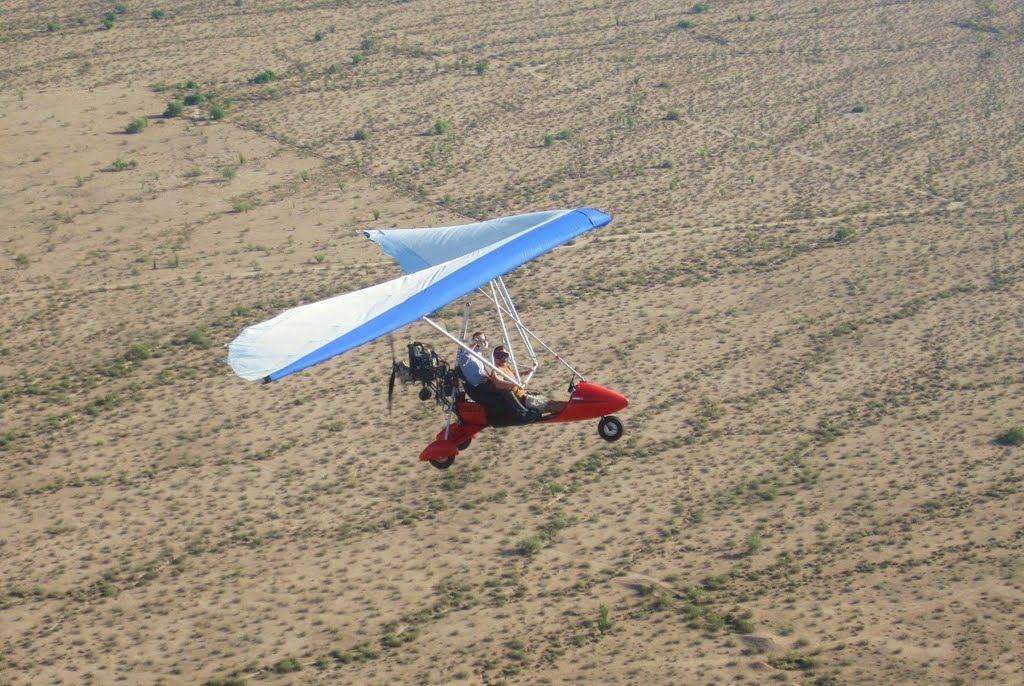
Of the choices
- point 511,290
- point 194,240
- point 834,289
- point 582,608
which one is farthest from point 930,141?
point 582,608

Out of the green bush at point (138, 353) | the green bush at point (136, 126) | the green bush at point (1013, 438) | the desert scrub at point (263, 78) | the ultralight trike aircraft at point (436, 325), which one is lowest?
the green bush at point (1013, 438)

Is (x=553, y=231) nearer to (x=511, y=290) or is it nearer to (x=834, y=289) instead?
(x=511, y=290)

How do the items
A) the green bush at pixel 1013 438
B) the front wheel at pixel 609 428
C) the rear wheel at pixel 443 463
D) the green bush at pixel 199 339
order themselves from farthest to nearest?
the green bush at pixel 199 339 → the green bush at pixel 1013 438 → the rear wheel at pixel 443 463 → the front wheel at pixel 609 428

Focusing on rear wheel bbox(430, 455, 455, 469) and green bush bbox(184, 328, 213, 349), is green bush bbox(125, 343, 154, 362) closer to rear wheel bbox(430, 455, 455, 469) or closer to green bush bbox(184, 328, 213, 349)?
green bush bbox(184, 328, 213, 349)

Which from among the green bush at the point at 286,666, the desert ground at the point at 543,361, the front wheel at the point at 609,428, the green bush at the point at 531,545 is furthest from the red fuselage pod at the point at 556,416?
the green bush at the point at 286,666

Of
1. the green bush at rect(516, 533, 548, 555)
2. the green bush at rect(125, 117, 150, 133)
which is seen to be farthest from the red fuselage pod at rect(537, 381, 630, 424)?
the green bush at rect(125, 117, 150, 133)

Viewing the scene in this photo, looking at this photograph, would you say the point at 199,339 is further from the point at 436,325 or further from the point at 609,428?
the point at 609,428

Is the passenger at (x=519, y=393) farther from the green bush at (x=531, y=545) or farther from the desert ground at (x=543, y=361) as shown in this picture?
the green bush at (x=531, y=545)
